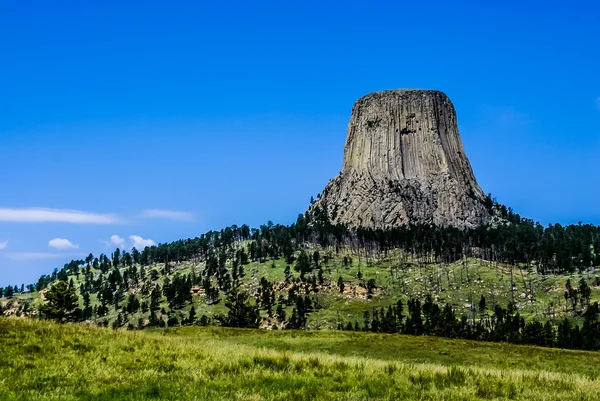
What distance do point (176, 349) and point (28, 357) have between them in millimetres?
5954

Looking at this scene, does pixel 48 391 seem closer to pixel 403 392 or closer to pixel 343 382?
pixel 343 382

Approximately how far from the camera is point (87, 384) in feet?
56.5

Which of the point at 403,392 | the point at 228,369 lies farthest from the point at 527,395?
the point at 228,369

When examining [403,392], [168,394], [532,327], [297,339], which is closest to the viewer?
[168,394]

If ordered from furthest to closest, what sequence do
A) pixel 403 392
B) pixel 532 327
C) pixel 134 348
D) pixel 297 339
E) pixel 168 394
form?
pixel 532 327, pixel 297 339, pixel 134 348, pixel 403 392, pixel 168 394

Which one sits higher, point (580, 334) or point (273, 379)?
point (273, 379)

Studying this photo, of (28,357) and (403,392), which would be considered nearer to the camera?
(403,392)

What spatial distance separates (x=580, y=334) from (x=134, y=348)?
148m

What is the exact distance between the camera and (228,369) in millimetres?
19672

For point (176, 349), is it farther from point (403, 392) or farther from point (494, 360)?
point (494, 360)

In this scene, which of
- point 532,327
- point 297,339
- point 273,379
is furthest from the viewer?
point 532,327

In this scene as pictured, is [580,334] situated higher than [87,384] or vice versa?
[87,384]

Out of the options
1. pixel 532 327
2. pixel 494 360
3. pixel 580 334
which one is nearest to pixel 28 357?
pixel 494 360

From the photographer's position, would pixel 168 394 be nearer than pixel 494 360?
Yes
